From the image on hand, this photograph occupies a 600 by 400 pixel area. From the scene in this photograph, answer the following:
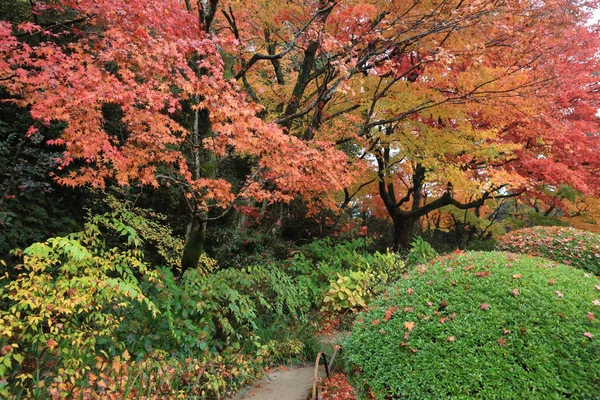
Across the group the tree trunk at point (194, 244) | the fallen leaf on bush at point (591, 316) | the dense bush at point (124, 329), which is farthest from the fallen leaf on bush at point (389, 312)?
the tree trunk at point (194, 244)

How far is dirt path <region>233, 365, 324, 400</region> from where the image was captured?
12.4 ft

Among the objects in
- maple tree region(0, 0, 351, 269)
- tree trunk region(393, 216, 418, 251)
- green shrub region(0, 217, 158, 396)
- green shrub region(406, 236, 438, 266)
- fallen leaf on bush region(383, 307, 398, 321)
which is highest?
maple tree region(0, 0, 351, 269)

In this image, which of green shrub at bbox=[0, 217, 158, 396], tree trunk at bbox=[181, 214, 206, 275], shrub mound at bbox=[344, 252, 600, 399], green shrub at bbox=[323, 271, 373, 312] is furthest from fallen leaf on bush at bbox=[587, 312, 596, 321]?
tree trunk at bbox=[181, 214, 206, 275]

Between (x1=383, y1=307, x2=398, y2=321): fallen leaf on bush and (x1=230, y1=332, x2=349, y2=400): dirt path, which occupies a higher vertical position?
(x1=383, y1=307, x2=398, y2=321): fallen leaf on bush

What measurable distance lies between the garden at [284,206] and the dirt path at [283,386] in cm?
8

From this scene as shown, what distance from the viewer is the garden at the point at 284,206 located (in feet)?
9.47

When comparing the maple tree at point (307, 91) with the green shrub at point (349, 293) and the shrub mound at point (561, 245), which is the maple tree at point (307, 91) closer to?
the shrub mound at point (561, 245)

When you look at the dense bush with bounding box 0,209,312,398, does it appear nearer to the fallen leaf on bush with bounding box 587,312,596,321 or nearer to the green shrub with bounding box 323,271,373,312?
the green shrub with bounding box 323,271,373,312

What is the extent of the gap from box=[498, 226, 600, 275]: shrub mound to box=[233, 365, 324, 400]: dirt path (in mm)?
4545

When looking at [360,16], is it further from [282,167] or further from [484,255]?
[484,255]

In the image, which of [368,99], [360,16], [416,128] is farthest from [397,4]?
[416,128]

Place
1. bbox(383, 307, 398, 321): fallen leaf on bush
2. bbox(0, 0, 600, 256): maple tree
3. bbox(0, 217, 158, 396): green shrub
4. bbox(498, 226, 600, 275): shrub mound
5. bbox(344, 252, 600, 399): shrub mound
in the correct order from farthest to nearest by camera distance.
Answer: bbox(498, 226, 600, 275): shrub mound
bbox(0, 0, 600, 256): maple tree
bbox(383, 307, 398, 321): fallen leaf on bush
bbox(0, 217, 158, 396): green shrub
bbox(344, 252, 600, 399): shrub mound

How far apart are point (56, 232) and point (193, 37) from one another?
15.5 ft

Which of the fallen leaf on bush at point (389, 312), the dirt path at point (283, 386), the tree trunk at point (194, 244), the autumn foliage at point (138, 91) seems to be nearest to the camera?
the fallen leaf on bush at point (389, 312)
